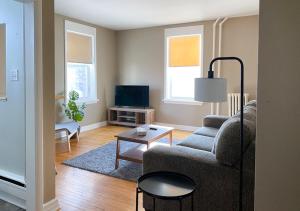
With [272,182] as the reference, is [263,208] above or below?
below

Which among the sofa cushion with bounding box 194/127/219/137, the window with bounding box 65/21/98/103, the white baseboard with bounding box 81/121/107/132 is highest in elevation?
the window with bounding box 65/21/98/103

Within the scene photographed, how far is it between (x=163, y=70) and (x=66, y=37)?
2267mm

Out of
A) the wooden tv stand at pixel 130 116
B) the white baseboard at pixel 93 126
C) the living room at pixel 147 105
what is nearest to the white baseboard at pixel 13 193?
the living room at pixel 147 105

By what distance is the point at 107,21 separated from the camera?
5.27 meters

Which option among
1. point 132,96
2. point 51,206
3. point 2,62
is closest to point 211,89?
point 51,206

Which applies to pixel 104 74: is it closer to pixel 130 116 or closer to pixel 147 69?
pixel 147 69

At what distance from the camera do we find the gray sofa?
1.72 metres

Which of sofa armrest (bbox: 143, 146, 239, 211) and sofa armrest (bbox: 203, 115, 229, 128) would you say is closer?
sofa armrest (bbox: 143, 146, 239, 211)

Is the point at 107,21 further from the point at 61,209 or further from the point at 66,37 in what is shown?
the point at 61,209

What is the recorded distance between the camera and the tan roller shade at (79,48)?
5.05 meters

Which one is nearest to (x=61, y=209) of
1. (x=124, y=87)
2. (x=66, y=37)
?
(x=66, y=37)

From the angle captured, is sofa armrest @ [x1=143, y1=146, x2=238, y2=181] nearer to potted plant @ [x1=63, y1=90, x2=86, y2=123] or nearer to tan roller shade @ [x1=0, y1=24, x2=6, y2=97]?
tan roller shade @ [x1=0, y1=24, x2=6, y2=97]

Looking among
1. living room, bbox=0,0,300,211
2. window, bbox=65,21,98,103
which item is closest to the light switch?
living room, bbox=0,0,300,211

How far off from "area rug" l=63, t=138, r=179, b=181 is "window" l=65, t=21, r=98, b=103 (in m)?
1.83
